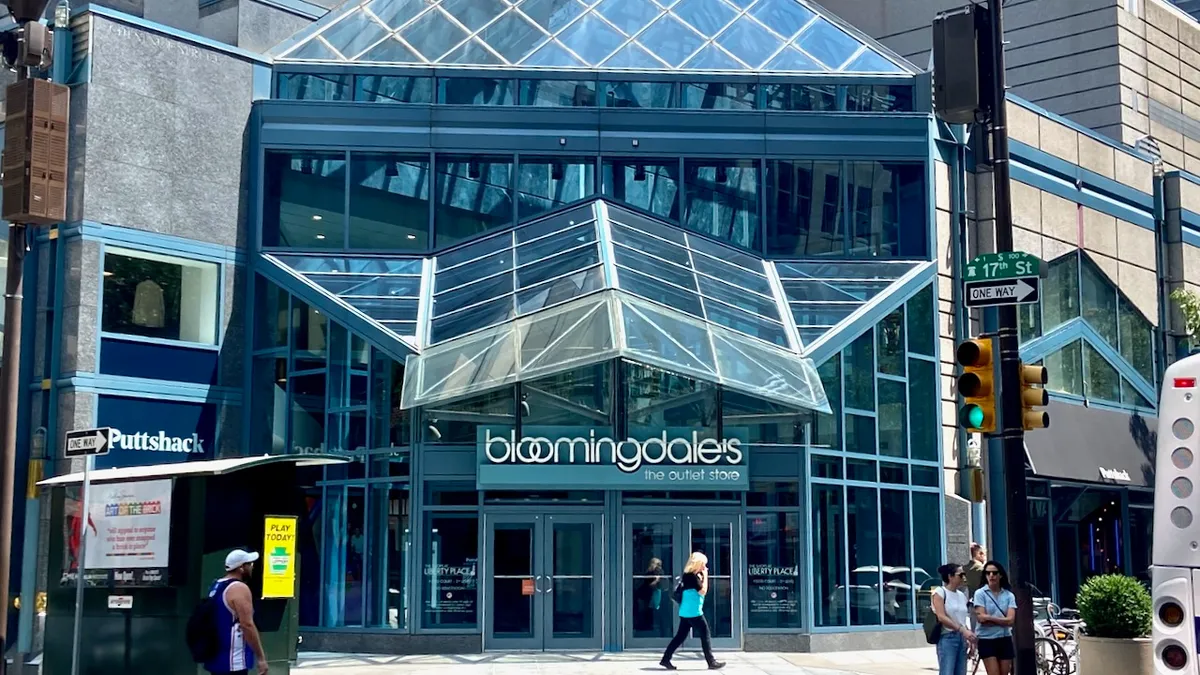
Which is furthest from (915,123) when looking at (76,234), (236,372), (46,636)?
(46,636)

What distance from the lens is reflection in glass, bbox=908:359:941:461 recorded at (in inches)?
1032

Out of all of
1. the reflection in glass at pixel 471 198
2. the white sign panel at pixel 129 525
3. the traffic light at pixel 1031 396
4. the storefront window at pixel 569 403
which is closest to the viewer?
A: the traffic light at pixel 1031 396

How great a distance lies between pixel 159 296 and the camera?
981 inches

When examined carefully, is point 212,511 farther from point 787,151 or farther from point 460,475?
point 787,151

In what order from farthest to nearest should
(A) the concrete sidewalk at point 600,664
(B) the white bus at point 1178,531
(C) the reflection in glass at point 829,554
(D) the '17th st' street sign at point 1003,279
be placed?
(C) the reflection in glass at point 829,554 → (A) the concrete sidewalk at point 600,664 → (D) the '17th st' street sign at point 1003,279 → (B) the white bus at point 1178,531

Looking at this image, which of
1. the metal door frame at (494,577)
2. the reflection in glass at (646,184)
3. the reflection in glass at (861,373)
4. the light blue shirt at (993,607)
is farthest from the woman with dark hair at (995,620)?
the reflection in glass at (646,184)

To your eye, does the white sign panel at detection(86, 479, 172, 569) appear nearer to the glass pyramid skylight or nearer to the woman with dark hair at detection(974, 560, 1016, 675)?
the woman with dark hair at detection(974, 560, 1016, 675)

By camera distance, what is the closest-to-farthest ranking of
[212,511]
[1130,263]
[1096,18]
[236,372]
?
1. [212,511]
2. [236,372]
3. [1130,263]
4. [1096,18]

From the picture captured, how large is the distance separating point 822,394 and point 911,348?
3.87 m

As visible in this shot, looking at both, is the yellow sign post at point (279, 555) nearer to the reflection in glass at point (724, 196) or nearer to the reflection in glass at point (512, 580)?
the reflection in glass at point (512, 580)

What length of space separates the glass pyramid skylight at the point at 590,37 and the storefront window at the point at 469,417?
7.50 m

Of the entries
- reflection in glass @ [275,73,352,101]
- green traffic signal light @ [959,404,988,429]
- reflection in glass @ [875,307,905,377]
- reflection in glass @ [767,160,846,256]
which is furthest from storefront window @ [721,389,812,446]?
reflection in glass @ [275,73,352,101]

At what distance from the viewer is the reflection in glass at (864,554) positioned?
80.6ft

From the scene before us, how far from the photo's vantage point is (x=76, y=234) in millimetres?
24047
